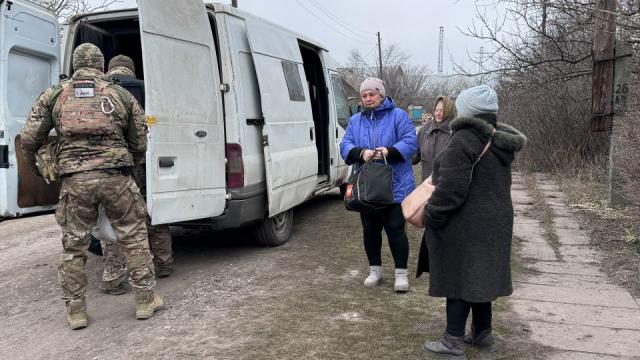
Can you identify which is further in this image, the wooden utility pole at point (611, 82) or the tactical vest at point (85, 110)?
the wooden utility pole at point (611, 82)

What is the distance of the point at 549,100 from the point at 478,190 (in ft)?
33.3

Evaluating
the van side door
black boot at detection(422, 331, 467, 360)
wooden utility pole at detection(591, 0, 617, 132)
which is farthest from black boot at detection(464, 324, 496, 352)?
wooden utility pole at detection(591, 0, 617, 132)

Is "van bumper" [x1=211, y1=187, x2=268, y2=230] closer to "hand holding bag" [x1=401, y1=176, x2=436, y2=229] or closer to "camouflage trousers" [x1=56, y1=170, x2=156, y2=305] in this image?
"camouflage trousers" [x1=56, y1=170, x2=156, y2=305]

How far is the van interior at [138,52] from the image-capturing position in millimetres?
5242

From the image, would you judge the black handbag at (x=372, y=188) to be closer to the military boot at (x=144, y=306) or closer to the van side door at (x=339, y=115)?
the military boot at (x=144, y=306)

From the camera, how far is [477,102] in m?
2.84

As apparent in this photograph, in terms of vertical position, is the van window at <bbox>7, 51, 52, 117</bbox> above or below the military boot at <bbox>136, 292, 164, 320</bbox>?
above

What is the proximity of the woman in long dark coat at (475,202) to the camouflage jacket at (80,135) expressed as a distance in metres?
2.18

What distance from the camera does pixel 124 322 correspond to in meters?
3.77

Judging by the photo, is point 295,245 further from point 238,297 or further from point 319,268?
point 238,297

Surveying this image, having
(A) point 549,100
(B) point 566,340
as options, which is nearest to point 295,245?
(B) point 566,340

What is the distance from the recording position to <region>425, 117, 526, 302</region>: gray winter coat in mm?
2777

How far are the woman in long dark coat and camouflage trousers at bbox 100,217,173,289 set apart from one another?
267 centimetres

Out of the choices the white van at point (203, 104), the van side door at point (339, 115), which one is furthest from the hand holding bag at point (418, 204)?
the van side door at point (339, 115)
